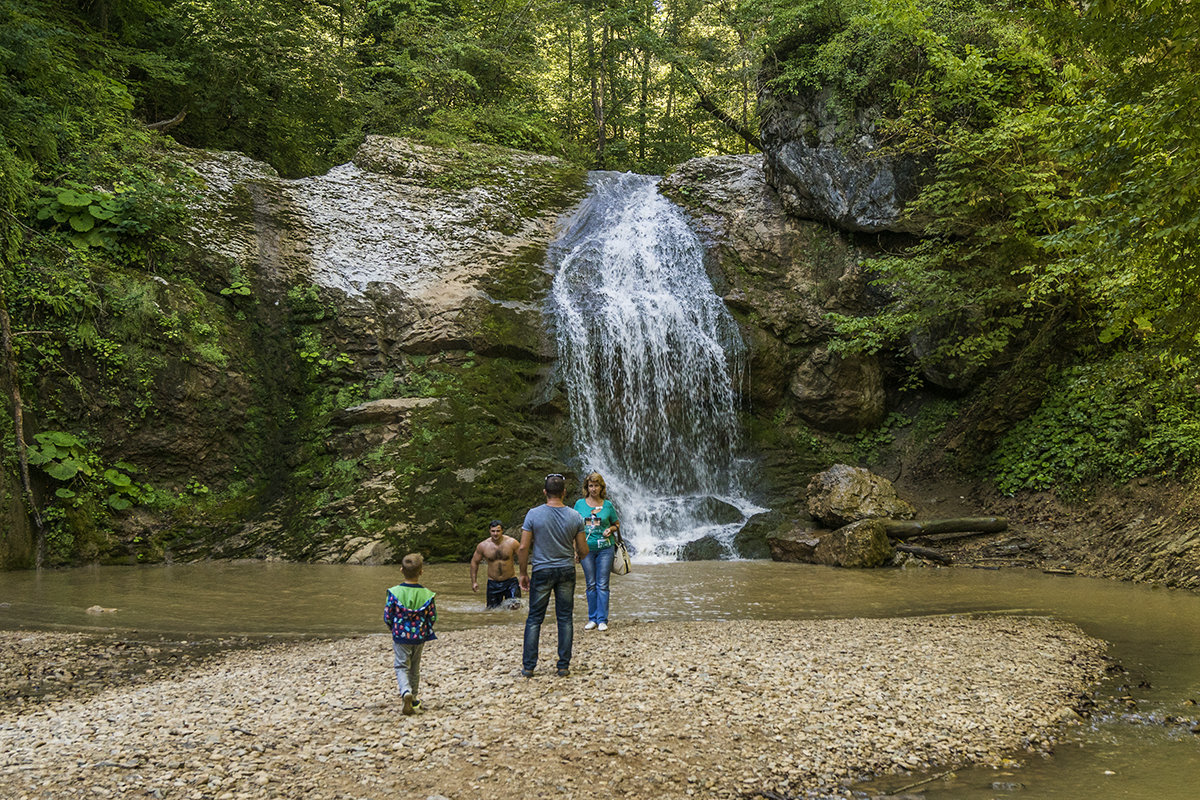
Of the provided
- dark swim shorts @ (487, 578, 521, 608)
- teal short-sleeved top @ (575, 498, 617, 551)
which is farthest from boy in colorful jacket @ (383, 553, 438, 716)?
dark swim shorts @ (487, 578, 521, 608)

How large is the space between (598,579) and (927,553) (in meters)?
7.42

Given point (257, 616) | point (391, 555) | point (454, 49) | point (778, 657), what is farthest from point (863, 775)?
point (454, 49)

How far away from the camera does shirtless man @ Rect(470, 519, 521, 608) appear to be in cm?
799

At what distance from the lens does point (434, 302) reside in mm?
15109

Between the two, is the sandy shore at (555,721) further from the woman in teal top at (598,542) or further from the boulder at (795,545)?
the boulder at (795,545)

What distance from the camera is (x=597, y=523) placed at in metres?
6.61

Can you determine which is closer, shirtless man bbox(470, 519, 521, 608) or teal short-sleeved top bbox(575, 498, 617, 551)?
teal short-sleeved top bbox(575, 498, 617, 551)

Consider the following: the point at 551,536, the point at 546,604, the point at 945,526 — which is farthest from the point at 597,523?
the point at 945,526

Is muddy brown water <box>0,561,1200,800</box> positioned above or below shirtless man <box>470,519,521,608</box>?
Result: below

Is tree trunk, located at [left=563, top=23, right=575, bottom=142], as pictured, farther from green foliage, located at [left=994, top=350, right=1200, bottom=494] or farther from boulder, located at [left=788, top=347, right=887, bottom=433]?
green foliage, located at [left=994, top=350, right=1200, bottom=494]

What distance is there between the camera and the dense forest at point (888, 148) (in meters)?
6.55

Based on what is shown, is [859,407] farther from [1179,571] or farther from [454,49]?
[454,49]

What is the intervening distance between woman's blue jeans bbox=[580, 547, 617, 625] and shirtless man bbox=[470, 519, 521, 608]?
1.42 m

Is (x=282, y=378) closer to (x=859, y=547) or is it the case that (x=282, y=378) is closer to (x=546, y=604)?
(x=546, y=604)
